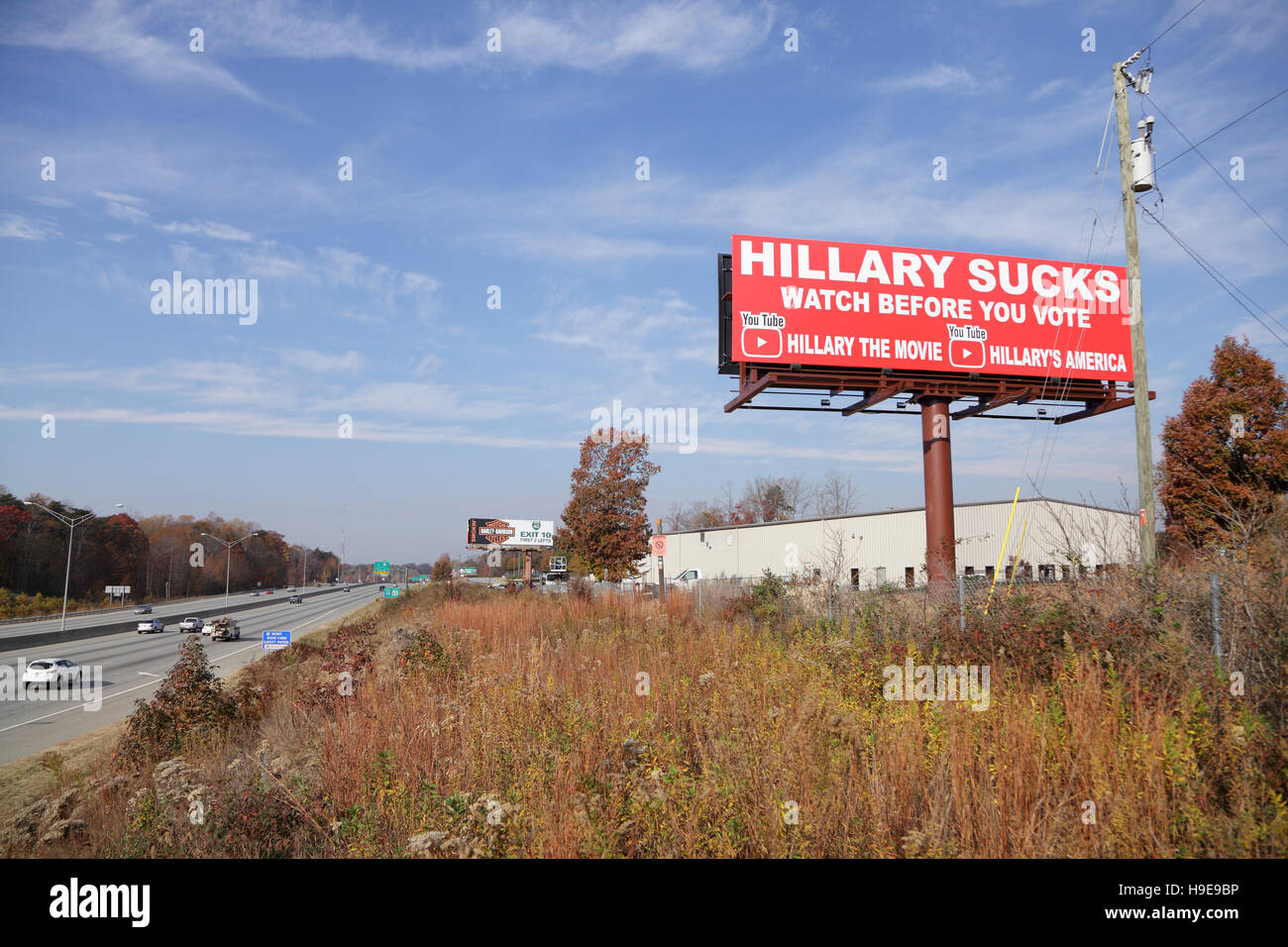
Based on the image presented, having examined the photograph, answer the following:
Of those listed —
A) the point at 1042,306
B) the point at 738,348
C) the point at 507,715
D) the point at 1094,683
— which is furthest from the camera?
the point at 1042,306

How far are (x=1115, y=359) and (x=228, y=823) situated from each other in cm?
2310

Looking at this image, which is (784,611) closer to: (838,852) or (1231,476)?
(838,852)

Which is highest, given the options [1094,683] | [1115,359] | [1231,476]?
[1115,359]

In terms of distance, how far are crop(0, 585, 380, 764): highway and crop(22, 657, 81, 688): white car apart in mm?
433

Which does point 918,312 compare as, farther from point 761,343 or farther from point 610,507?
point 610,507

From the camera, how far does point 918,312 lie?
19.3 meters

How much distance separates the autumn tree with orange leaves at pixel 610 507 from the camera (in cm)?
3597

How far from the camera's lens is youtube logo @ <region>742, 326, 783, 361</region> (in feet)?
60.8

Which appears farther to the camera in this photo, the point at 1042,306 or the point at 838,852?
the point at 1042,306

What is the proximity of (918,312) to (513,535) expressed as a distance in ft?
176

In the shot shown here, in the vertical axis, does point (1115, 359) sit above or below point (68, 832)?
above
